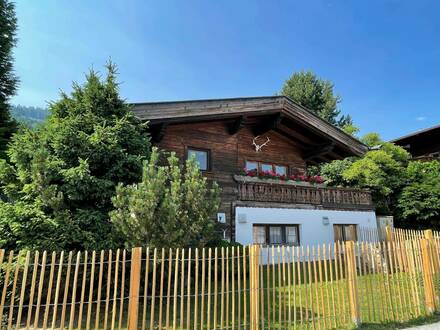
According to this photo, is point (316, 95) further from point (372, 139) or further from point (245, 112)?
point (245, 112)

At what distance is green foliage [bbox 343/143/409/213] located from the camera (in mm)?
20156

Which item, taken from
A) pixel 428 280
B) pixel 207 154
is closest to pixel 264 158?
pixel 207 154

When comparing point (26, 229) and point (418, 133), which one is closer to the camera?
point (26, 229)

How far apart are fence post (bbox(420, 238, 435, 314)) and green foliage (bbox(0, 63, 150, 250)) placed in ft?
24.6

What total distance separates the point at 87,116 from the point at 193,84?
8.38 m

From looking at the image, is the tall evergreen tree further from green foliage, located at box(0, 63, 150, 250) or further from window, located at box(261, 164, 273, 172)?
window, located at box(261, 164, 273, 172)

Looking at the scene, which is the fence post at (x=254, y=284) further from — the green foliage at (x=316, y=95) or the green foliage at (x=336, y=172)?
the green foliage at (x=316, y=95)

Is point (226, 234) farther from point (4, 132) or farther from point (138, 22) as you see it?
point (4, 132)

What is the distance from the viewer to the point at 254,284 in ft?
19.1

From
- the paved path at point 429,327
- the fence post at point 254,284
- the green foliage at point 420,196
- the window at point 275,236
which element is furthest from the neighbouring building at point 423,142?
the fence post at point 254,284

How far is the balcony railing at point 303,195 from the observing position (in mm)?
13039

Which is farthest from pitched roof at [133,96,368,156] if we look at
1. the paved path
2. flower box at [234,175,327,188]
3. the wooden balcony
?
the paved path

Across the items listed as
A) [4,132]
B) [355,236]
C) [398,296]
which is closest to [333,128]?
[355,236]

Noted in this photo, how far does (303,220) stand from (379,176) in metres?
9.17
